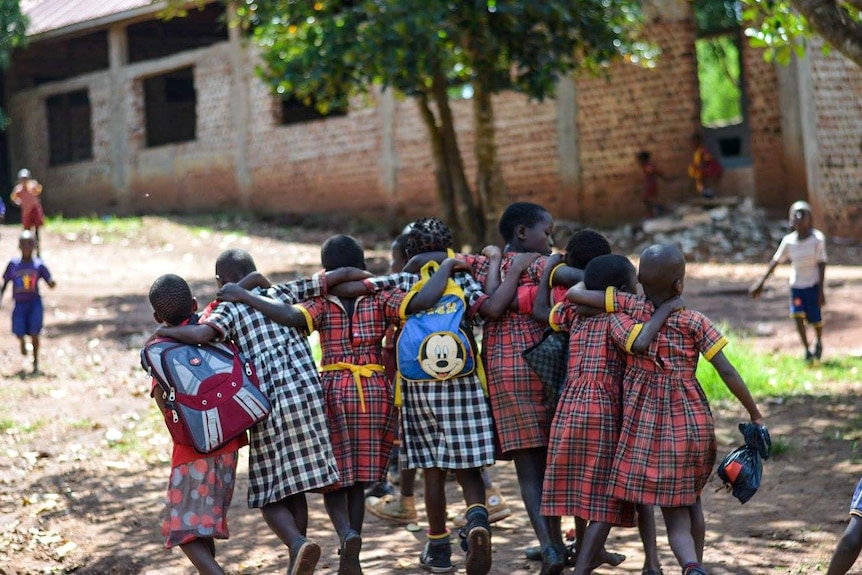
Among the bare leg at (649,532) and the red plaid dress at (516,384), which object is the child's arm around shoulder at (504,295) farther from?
the bare leg at (649,532)

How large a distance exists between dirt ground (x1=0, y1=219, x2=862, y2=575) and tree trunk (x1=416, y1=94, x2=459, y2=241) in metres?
3.07

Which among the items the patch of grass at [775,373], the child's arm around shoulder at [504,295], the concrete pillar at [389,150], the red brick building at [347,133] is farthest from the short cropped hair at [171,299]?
the concrete pillar at [389,150]

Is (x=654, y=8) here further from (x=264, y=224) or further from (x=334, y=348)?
(x=334, y=348)

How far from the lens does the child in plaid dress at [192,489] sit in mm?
3926

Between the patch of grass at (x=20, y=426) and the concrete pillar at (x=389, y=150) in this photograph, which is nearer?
the patch of grass at (x=20, y=426)

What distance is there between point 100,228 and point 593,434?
13904 millimetres

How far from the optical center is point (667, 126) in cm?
1537

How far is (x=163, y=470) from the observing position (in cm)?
662

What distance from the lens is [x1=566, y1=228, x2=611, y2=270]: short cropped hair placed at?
14.2 ft

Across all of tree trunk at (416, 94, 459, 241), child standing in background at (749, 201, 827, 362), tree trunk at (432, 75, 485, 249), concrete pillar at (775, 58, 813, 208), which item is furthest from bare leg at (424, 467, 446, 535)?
concrete pillar at (775, 58, 813, 208)

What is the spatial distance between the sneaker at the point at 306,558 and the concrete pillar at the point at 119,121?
17.3m

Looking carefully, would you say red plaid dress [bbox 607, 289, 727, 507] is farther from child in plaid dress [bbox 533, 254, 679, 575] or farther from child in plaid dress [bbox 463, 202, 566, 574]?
child in plaid dress [bbox 463, 202, 566, 574]

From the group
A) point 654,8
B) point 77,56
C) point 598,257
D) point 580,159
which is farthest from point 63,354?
point 77,56

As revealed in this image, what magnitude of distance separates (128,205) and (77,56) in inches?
201
